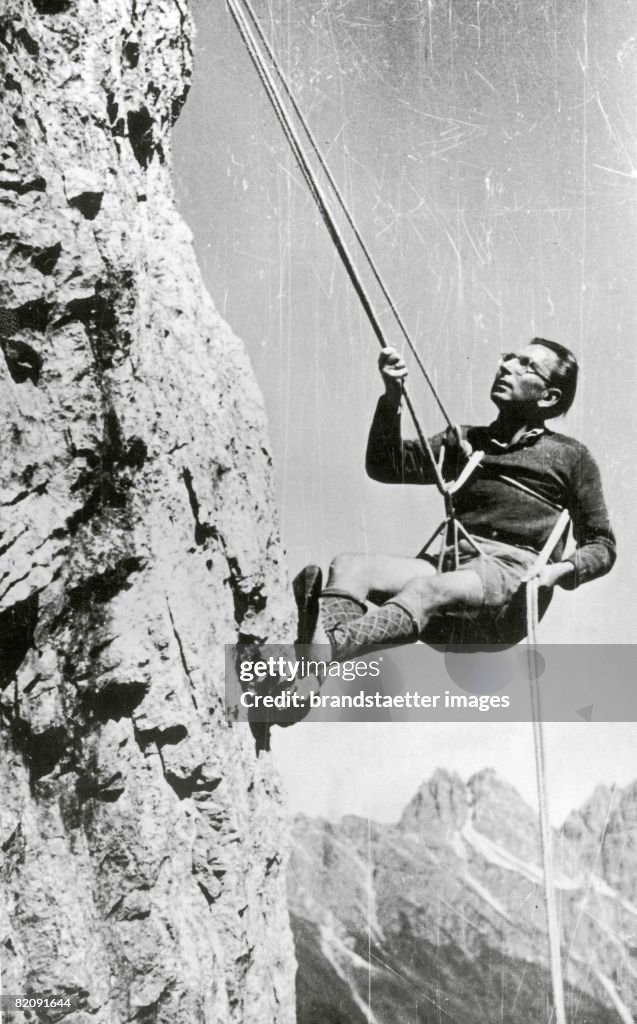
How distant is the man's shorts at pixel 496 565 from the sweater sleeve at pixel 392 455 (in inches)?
13.2

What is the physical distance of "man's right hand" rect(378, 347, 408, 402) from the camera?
391 cm

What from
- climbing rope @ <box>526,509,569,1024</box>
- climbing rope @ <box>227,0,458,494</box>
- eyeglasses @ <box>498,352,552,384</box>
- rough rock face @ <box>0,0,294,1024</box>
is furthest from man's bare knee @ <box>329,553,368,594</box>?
eyeglasses @ <box>498,352,552,384</box>

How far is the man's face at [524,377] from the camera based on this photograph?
4.07 metres

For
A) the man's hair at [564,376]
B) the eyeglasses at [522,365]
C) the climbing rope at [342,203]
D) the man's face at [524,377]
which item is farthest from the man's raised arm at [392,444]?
the man's hair at [564,376]

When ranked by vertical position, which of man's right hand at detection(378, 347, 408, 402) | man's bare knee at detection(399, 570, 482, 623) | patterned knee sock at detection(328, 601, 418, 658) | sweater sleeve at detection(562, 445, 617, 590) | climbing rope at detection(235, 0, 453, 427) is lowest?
patterned knee sock at detection(328, 601, 418, 658)

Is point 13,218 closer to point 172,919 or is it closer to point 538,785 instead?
point 172,919

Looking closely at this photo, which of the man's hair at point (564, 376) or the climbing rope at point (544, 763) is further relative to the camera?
the man's hair at point (564, 376)

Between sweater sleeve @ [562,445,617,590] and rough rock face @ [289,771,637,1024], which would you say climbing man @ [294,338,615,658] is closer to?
sweater sleeve @ [562,445,617,590]

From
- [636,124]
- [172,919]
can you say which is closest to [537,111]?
[636,124]

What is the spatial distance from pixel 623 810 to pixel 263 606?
1.72 m

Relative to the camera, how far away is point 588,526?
3967mm

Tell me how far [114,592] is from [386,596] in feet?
3.59

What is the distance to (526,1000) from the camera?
3.82 metres

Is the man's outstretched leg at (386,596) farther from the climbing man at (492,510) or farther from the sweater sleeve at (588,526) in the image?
the sweater sleeve at (588,526)
